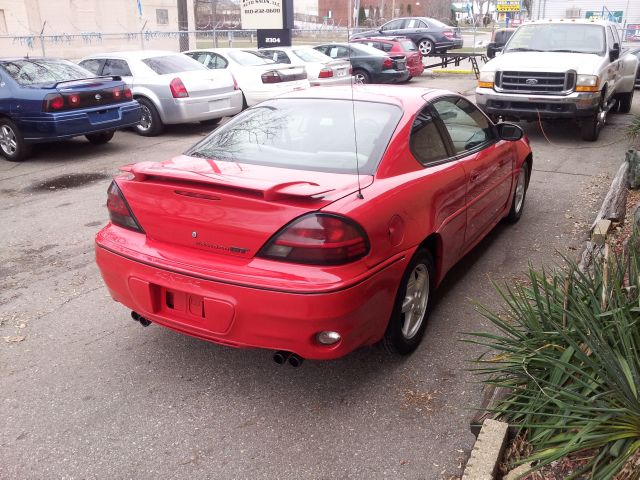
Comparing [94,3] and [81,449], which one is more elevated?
[94,3]

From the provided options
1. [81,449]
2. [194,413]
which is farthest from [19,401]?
[194,413]

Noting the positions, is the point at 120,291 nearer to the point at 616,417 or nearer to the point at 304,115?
the point at 304,115

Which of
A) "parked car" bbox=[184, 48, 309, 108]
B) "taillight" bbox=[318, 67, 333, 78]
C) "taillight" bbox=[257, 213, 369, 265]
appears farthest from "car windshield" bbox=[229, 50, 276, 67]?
"taillight" bbox=[257, 213, 369, 265]

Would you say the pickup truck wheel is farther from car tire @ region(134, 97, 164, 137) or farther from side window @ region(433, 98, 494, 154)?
car tire @ region(134, 97, 164, 137)

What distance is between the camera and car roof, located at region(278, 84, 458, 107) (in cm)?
417

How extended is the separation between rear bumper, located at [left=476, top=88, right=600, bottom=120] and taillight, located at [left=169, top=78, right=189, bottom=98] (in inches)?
206

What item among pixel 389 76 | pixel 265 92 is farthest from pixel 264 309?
pixel 389 76

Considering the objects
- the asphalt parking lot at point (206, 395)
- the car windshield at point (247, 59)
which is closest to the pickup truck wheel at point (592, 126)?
the asphalt parking lot at point (206, 395)

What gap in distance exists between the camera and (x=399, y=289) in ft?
11.2

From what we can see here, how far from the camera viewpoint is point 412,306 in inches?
148

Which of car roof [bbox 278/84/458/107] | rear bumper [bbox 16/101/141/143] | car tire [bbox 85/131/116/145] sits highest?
car roof [bbox 278/84/458/107]

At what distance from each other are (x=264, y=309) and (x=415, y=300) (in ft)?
3.84

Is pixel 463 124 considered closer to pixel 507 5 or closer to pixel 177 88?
pixel 177 88

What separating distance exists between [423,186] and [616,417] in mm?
1775
